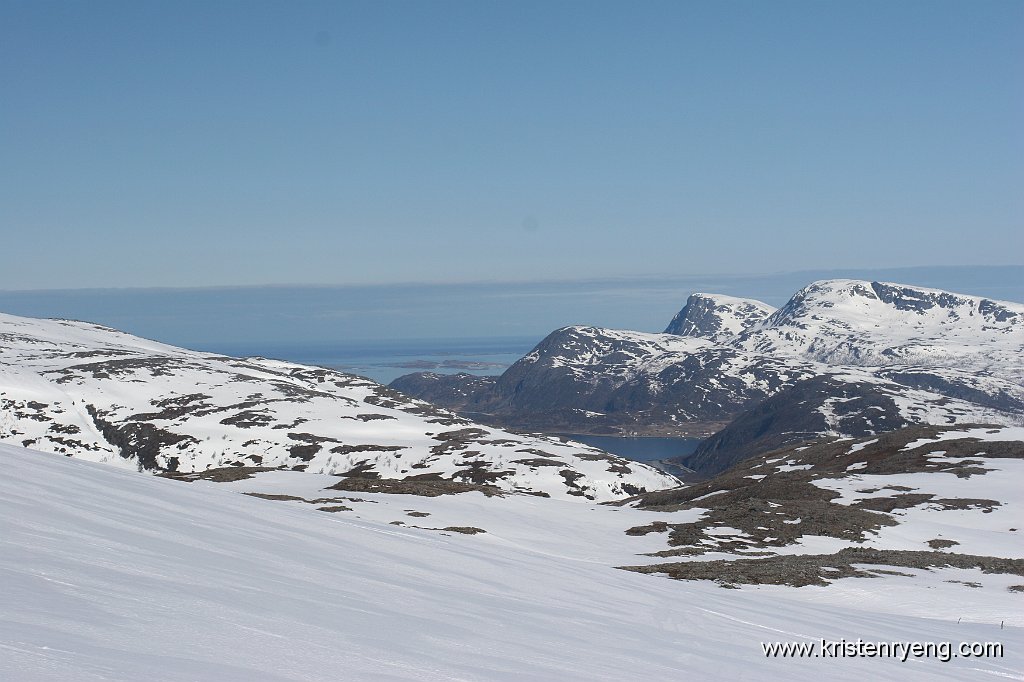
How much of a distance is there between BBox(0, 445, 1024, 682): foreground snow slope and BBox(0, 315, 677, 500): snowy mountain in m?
81.8

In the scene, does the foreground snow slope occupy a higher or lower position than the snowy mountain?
higher

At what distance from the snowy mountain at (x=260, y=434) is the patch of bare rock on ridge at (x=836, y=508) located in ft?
104

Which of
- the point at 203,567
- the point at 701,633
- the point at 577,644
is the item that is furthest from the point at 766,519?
the point at 203,567

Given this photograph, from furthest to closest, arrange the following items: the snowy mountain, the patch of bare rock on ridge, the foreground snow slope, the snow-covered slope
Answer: the snowy mountain, the patch of bare rock on ridge, the snow-covered slope, the foreground snow slope

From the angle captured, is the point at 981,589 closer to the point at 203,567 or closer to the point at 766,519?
the point at 766,519

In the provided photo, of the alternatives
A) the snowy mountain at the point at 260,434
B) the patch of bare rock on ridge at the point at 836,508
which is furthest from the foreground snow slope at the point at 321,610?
the snowy mountain at the point at 260,434

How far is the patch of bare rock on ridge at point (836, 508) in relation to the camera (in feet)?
90.8

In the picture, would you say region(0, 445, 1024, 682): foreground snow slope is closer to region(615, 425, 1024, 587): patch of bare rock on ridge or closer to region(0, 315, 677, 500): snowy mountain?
region(615, 425, 1024, 587): patch of bare rock on ridge

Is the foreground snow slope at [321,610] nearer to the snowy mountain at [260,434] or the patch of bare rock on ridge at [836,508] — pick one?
the patch of bare rock on ridge at [836,508]

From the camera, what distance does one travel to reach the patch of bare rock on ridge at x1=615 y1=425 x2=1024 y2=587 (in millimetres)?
27672

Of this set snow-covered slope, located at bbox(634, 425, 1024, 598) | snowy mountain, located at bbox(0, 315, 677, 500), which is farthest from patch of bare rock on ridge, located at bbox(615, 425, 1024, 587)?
snowy mountain, located at bbox(0, 315, 677, 500)

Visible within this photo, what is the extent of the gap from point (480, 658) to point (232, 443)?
12566 centimetres

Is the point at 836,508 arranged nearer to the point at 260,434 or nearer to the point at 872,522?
the point at 872,522

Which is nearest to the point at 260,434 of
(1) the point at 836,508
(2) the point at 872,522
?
(1) the point at 836,508
